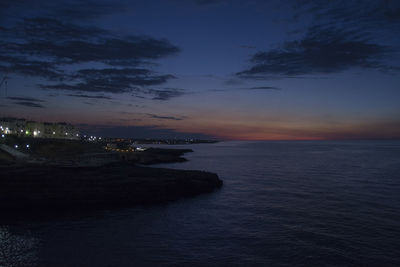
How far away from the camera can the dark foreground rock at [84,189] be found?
3180cm

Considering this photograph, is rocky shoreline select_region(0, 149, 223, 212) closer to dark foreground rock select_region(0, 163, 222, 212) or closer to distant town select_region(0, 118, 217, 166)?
dark foreground rock select_region(0, 163, 222, 212)

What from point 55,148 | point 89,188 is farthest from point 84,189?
point 55,148

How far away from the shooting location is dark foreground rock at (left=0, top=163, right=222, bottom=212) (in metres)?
31.8

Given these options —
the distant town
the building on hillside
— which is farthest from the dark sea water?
the building on hillside

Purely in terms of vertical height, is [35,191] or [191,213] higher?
[35,191]

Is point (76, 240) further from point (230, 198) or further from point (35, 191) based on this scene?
point (230, 198)

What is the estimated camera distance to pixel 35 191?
32.8 meters

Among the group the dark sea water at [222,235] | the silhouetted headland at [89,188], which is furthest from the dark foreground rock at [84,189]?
the dark sea water at [222,235]

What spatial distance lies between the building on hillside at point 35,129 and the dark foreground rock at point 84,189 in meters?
130

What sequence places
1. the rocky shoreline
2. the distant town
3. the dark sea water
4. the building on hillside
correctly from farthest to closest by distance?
the building on hillside, the distant town, the rocky shoreline, the dark sea water

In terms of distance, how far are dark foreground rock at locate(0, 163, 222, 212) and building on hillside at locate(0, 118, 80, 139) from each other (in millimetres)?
130273

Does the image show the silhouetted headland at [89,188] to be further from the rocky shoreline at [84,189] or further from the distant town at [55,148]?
the distant town at [55,148]

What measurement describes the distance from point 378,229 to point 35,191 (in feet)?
125

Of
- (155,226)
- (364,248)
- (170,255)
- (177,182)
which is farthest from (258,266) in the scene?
(177,182)
